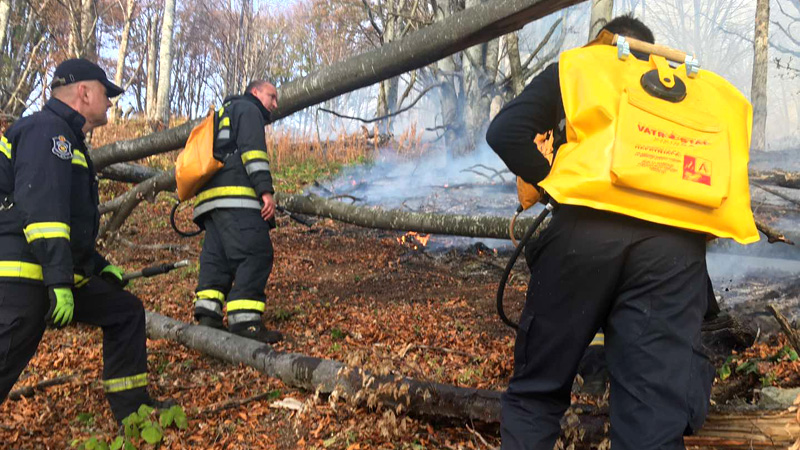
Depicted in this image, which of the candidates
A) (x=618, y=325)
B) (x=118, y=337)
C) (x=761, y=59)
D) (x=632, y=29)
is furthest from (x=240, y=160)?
(x=761, y=59)

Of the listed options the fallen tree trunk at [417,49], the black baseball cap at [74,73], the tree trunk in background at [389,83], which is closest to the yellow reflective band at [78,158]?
the black baseball cap at [74,73]

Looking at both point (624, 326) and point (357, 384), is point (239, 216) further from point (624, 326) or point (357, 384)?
point (624, 326)

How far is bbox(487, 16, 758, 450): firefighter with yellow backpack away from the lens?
6.21ft

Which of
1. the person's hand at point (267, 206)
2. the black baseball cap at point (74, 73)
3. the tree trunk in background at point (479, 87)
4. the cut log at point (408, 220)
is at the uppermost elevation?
the tree trunk in background at point (479, 87)

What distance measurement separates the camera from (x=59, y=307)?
2.66 metres

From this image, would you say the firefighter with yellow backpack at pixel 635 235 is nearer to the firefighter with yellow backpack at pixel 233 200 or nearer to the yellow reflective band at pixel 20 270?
the yellow reflective band at pixel 20 270

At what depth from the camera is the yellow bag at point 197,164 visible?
4.50 m

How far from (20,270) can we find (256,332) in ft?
6.01

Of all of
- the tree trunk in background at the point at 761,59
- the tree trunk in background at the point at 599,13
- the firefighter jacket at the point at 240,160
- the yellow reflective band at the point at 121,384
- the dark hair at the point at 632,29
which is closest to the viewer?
the dark hair at the point at 632,29

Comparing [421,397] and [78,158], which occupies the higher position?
[78,158]

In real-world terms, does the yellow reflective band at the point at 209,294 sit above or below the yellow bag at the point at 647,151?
below

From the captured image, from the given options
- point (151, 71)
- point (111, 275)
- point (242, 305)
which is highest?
point (151, 71)

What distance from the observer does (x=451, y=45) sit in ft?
12.4

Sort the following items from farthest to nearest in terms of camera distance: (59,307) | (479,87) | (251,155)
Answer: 1. (479,87)
2. (251,155)
3. (59,307)
